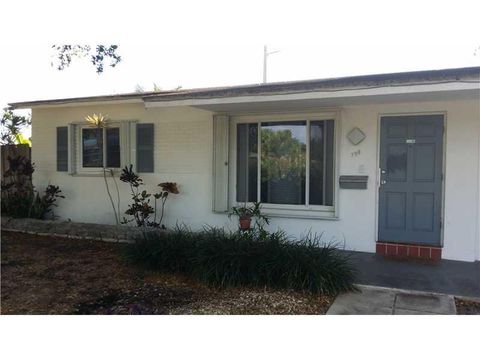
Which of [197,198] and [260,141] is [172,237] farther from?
[260,141]

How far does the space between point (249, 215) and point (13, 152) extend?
6492mm

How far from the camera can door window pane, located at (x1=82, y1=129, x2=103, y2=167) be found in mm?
8781

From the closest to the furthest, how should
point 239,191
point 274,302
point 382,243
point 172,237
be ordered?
point 274,302
point 172,237
point 382,243
point 239,191

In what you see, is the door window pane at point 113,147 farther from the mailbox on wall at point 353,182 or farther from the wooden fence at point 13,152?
the mailbox on wall at point 353,182

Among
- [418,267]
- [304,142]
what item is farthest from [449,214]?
[304,142]

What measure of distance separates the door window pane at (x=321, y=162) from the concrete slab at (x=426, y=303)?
2.51 metres

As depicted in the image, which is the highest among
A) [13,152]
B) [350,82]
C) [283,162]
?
[350,82]

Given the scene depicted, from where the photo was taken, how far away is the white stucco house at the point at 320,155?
5969 mm

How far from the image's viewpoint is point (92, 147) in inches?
350

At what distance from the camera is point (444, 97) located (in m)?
5.73

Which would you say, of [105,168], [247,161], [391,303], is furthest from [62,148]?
[391,303]

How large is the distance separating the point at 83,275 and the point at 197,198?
2753 mm

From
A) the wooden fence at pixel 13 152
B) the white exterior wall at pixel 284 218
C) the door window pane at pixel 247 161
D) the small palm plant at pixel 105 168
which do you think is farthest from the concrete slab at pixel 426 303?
the wooden fence at pixel 13 152

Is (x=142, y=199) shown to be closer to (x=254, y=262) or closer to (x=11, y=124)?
(x=254, y=262)
